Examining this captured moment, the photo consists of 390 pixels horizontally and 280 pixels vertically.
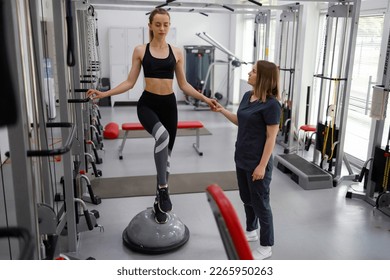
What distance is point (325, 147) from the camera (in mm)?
4617

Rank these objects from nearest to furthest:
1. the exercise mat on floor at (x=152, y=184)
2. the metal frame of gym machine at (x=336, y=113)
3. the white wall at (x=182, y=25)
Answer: the exercise mat on floor at (x=152, y=184) → the metal frame of gym machine at (x=336, y=113) → the white wall at (x=182, y=25)

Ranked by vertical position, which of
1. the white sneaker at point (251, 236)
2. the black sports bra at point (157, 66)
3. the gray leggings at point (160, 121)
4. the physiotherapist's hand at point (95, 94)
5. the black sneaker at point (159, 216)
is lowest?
the white sneaker at point (251, 236)

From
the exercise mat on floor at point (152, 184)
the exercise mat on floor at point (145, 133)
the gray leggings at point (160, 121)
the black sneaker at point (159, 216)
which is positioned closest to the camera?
the gray leggings at point (160, 121)

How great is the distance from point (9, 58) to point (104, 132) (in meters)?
5.00

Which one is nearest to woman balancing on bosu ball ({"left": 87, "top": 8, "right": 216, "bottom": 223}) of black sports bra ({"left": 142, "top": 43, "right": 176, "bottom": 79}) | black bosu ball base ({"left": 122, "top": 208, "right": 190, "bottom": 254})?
black sports bra ({"left": 142, "top": 43, "right": 176, "bottom": 79})

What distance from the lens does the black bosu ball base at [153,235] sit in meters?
2.90

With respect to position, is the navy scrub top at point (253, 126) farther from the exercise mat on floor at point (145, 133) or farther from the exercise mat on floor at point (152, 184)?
the exercise mat on floor at point (145, 133)

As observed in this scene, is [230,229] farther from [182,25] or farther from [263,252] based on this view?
[182,25]

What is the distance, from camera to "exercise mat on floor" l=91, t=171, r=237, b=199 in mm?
4094

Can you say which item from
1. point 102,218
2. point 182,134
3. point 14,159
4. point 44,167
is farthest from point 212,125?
point 14,159

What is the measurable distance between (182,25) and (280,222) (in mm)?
6951

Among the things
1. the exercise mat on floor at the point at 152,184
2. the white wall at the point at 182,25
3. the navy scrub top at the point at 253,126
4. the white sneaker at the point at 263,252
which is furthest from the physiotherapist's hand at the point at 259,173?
the white wall at the point at 182,25

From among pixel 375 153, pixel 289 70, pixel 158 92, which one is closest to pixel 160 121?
pixel 158 92

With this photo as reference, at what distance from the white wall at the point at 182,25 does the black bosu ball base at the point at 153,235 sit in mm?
6864
